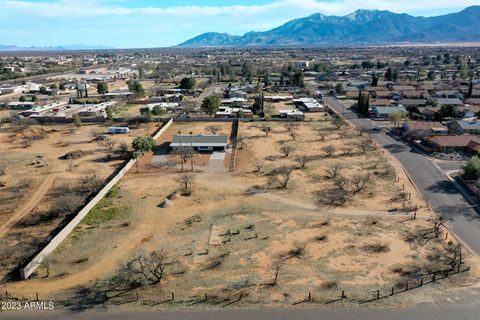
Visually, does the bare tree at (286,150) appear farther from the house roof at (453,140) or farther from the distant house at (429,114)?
the distant house at (429,114)

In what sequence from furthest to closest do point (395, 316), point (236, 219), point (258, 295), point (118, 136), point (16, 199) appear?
point (118, 136) < point (16, 199) < point (236, 219) < point (258, 295) < point (395, 316)

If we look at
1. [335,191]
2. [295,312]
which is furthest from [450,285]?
[335,191]

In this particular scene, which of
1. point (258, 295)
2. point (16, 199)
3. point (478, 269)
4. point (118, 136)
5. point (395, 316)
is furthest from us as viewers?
point (118, 136)

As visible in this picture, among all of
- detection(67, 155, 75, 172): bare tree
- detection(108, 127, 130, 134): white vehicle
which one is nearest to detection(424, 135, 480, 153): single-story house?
detection(108, 127, 130, 134): white vehicle

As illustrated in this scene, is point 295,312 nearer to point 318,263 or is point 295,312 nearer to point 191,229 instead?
point 318,263

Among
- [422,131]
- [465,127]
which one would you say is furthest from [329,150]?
[465,127]

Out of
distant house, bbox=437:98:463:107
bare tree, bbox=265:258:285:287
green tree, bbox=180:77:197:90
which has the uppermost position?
green tree, bbox=180:77:197:90

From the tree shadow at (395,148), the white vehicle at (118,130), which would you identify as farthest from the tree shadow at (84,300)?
the white vehicle at (118,130)

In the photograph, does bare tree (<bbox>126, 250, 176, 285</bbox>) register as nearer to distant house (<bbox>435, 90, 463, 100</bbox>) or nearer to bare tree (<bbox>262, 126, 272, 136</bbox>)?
bare tree (<bbox>262, 126, 272, 136</bbox>)
